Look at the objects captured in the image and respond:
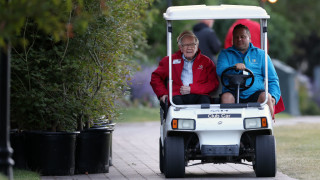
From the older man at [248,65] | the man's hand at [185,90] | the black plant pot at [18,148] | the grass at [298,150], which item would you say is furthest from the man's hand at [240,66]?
the black plant pot at [18,148]

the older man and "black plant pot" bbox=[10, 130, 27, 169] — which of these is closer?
the older man

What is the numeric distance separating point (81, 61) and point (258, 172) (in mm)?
2316

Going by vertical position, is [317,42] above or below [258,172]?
above

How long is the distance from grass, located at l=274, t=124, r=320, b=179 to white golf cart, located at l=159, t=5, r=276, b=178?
0.54 metres

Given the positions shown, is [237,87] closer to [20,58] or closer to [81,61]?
[81,61]

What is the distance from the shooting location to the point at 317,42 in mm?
44500

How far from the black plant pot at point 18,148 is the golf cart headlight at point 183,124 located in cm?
200

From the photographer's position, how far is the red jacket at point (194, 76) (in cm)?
928

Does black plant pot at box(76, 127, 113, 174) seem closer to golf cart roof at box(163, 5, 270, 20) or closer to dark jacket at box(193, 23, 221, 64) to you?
golf cart roof at box(163, 5, 270, 20)

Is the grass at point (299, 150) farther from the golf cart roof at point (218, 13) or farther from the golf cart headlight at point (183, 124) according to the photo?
the golf cart roof at point (218, 13)

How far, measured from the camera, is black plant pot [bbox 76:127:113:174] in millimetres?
9516

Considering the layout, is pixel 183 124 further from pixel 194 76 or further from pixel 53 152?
pixel 53 152

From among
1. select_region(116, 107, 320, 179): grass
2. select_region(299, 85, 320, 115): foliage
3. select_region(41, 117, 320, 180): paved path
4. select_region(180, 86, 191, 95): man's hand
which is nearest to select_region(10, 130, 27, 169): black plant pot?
select_region(41, 117, 320, 180): paved path

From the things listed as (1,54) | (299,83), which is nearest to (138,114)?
(299,83)
